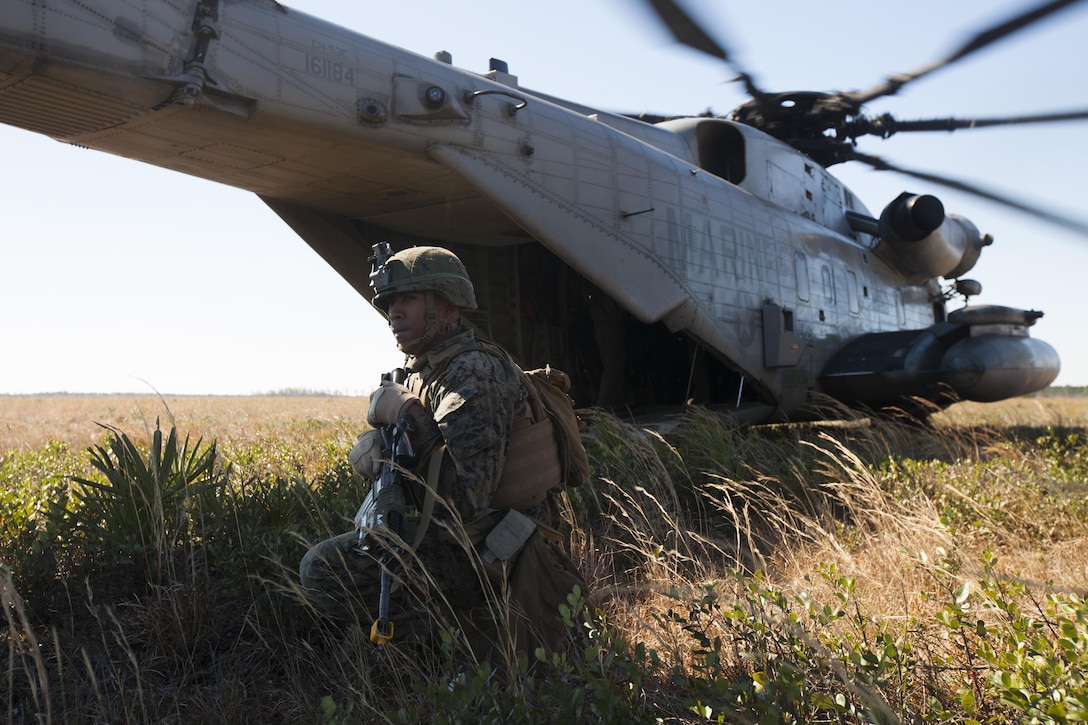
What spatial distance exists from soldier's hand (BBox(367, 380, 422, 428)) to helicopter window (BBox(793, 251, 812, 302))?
6612 mm

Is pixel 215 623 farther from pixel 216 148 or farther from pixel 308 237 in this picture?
pixel 308 237

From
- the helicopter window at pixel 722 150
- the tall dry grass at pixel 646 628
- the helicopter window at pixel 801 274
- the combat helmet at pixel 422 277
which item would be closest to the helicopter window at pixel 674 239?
the tall dry grass at pixel 646 628

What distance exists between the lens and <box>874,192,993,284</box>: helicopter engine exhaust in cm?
937

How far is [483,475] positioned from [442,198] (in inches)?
148

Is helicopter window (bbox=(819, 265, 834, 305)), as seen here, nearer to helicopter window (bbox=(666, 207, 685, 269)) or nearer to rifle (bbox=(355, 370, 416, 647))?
helicopter window (bbox=(666, 207, 685, 269))

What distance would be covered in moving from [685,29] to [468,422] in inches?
127

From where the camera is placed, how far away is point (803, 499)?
5.70 m

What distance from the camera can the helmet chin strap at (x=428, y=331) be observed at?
287cm

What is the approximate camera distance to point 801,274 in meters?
8.56

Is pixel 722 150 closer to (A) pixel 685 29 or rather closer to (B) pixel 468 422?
(A) pixel 685 29

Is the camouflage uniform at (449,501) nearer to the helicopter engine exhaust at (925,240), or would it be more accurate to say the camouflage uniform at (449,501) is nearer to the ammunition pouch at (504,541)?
the ammunition pouch at (504,541)

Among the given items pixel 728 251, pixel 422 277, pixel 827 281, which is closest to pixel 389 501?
pixel 422 277

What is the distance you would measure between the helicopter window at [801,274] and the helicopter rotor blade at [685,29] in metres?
3.18

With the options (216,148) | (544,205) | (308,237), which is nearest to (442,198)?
(544,205)
